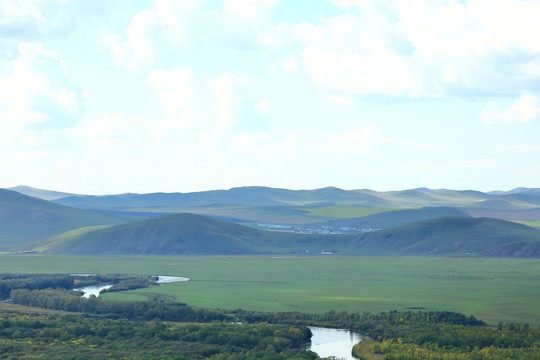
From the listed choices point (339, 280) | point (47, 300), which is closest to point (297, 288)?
point (339, 280)

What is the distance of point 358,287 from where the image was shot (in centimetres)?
15200

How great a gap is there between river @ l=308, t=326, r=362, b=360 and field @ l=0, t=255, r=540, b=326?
1587cm

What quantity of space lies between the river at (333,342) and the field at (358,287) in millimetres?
15866

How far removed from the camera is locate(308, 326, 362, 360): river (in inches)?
3615

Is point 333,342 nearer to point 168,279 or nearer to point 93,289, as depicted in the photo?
point 93,289

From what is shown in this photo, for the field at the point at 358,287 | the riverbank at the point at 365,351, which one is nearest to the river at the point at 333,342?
the riverbank at the point at 365,351

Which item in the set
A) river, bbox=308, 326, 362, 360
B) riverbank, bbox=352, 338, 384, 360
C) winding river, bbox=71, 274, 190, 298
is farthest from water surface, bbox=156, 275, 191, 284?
riverbank, bbox=352, 338, 384, 360

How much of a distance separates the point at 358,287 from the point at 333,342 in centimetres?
5417

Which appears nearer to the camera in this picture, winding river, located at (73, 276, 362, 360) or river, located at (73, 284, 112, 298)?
winding river, located at (73, 276, 362, 360)

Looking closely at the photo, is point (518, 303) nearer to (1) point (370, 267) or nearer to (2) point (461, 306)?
(2) point (461, 306)

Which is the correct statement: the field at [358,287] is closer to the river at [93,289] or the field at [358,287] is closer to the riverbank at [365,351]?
the river at [93,289]

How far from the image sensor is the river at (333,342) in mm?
91812

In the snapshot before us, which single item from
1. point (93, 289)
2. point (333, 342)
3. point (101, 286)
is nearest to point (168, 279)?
point (101, 286)

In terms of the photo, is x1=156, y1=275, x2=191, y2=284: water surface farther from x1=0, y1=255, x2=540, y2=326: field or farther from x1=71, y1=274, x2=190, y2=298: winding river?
x1=0, y1=255, x2=540, y2=326: field
